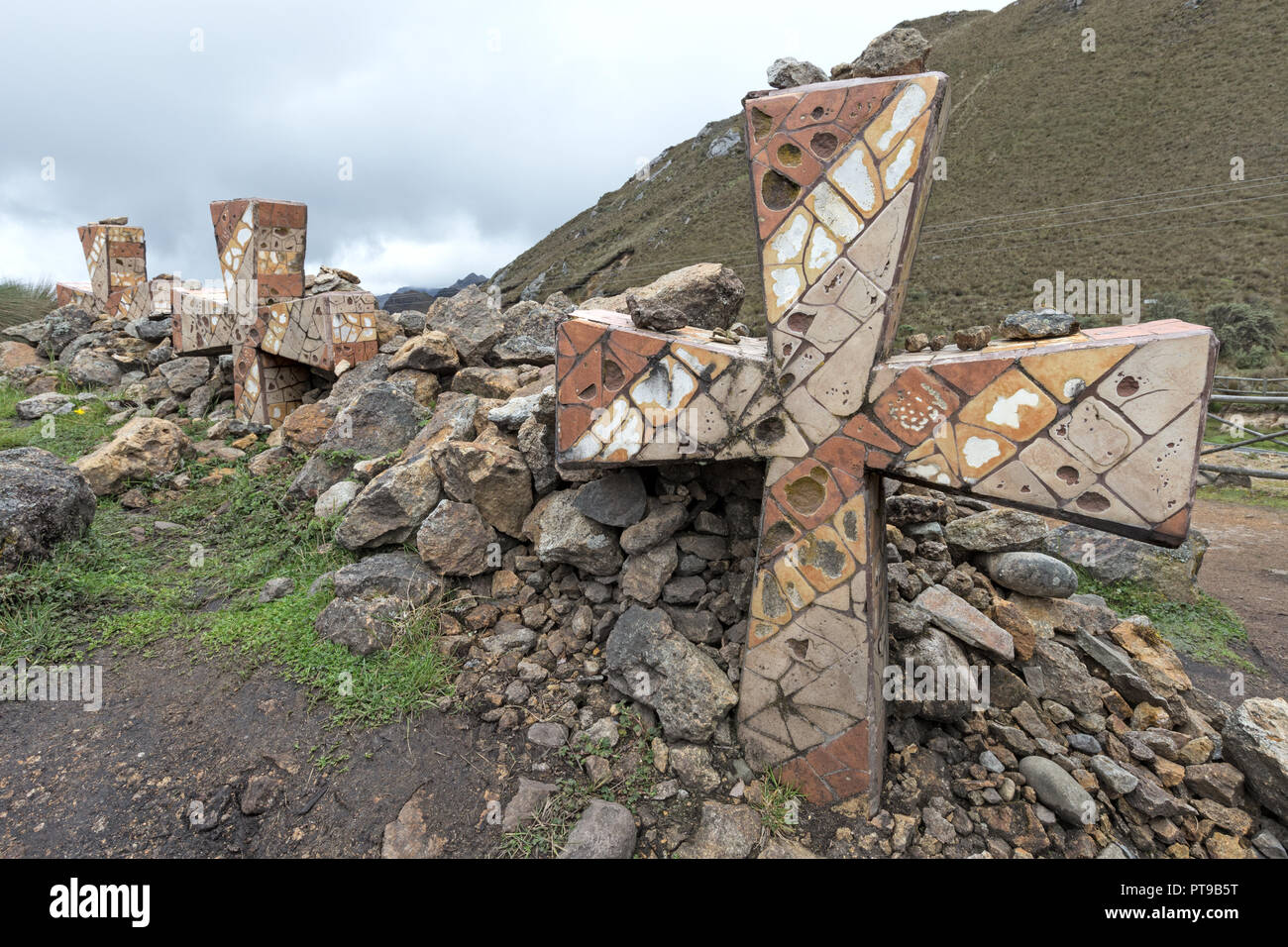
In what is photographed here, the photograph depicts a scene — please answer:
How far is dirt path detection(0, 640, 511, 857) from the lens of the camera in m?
2.30

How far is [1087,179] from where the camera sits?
1046 inches

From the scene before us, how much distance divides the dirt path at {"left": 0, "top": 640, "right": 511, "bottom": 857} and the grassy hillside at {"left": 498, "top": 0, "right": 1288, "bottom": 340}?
72.7ft

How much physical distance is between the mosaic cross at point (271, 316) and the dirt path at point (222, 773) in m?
3.60

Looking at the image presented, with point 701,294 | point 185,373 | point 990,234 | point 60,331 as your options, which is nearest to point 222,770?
point 701,294

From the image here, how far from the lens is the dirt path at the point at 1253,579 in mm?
4262

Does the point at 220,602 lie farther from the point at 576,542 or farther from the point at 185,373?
the point at 185,373

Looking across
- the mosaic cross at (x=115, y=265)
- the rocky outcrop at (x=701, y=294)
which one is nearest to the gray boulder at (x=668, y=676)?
the rocky outcrop at (x=701, y=294)

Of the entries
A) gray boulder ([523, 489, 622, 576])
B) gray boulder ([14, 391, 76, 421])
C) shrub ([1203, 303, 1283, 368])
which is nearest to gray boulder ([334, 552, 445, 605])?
gray boulder ([523, 489, 622, 576])

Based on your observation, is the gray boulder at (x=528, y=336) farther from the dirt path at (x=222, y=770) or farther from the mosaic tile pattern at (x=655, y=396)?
the dirt path at (x=222, y=770)

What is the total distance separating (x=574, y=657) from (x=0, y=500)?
3.66 m

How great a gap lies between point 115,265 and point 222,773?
34.1ft

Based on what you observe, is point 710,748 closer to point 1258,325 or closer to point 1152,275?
point 1258,325

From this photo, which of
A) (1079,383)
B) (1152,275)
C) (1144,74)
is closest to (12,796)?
(1079,383)

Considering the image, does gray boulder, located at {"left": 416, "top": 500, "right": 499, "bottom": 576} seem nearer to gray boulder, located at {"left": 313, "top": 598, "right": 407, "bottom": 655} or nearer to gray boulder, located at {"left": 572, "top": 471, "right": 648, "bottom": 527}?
gray boulder, located at {"left": 313, "top": 598, "right": 407, "bottom": 655}
